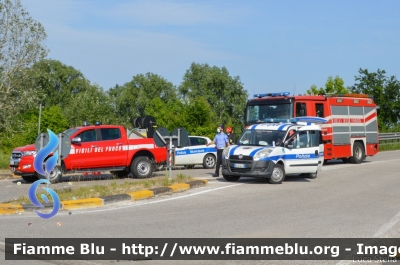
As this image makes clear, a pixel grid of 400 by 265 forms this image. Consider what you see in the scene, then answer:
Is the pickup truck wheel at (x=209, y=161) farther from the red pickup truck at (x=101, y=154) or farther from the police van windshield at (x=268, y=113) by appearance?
the red pickup truck at (x=101, y=154)

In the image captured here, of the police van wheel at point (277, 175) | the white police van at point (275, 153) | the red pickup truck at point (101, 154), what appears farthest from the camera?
the red pickup truck at point (101, 154)

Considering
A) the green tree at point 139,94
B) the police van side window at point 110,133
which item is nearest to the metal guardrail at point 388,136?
the police van side window at point 110,133

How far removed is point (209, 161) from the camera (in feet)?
86.8

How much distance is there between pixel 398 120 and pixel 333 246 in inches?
1890

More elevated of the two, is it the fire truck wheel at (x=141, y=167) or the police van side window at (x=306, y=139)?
the police van side window at (x=306, y=139)

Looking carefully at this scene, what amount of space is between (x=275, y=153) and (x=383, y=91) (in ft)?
126

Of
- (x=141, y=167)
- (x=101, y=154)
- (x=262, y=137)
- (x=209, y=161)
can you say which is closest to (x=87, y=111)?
(x=209, y=161)

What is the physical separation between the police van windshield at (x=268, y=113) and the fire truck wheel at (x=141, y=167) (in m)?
5.46

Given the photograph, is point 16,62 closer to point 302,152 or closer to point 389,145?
point 302,152

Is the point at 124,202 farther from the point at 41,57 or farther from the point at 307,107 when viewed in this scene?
the point at 41,57

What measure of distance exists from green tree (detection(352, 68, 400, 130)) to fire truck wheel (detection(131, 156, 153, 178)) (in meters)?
35.9

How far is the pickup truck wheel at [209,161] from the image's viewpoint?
2628cm

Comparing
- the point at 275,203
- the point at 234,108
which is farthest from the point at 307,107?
the point at 234,108

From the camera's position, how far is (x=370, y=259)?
822cm
